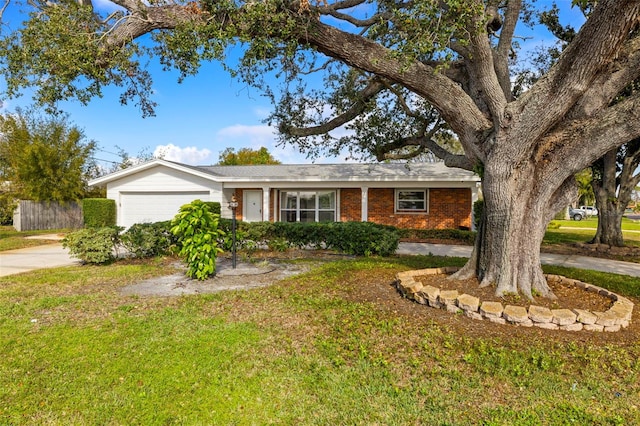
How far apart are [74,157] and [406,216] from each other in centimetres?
1737

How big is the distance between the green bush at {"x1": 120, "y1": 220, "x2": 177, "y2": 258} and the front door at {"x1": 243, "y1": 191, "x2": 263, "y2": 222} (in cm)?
716

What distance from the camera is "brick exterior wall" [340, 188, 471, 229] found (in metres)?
15.1

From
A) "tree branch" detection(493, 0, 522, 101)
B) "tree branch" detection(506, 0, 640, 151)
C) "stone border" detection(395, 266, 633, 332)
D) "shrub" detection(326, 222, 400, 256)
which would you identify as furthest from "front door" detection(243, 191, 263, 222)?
"tree branch" detection(506, 0, 640, 151)

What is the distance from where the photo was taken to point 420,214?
15.4m

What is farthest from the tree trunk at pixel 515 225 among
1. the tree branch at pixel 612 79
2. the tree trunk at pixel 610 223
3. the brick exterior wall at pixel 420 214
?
the brick exterior wall at pixel 420 214

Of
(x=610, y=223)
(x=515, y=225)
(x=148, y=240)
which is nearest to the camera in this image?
(x=515, y=225)

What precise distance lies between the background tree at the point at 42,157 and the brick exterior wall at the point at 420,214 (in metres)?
14.4

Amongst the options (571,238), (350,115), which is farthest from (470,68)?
(571,238)

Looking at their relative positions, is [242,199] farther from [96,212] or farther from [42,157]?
[42,157]

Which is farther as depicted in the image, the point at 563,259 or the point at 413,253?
the point at 413,253

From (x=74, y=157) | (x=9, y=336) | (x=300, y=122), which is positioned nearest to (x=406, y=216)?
(x=300, y=122)

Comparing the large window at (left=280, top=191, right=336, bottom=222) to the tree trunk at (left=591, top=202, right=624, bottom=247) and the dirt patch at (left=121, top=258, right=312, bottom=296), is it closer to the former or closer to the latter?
the dirt patch at (left=121, top=258, right=312, bottom=296)

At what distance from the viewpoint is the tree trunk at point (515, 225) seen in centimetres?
486

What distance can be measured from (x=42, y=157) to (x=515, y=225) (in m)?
20.8
